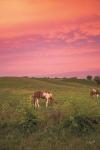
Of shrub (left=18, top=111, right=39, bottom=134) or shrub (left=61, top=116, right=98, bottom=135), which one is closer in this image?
shrub (left=61, top=116, right=98, bottom=135)

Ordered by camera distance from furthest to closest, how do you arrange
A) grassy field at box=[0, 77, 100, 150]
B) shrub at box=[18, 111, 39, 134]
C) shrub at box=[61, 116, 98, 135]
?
shrub at box=[18, 111, 39, 134], shrub at box=[61, 116, 98, 135], grassy field at box=[0, 77, 100, 150]

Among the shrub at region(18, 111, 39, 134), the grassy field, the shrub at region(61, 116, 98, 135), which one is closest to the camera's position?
the grassy field

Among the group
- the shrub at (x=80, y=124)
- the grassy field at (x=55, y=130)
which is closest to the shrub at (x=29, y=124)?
the grassy field at (x=55, y=130)

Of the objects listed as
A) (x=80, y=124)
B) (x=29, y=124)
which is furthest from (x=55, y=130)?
(x=29, y=124)

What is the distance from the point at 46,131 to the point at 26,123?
1.38 m

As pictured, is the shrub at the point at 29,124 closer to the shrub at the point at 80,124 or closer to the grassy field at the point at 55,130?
the grassy field at the point at 55,130

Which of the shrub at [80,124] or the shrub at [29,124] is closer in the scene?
the shrub at [80,124]

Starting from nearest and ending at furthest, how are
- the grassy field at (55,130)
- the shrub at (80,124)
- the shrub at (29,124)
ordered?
the grassy field at (55,130)
the shrub at (80,124)
the shrub at (29,124)

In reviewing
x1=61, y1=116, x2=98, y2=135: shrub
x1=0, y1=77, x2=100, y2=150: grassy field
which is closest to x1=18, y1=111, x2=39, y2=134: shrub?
x1=0, y1=77, x2=100, y2=150: grassy field

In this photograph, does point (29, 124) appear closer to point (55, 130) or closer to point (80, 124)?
point (55, 130)

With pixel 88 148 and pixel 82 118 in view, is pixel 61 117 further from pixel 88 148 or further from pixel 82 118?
pixel 88 148

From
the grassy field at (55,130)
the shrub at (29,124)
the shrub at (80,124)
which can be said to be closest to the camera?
the grassy field at (55,130)

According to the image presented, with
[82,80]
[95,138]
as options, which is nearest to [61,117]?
[95,138]

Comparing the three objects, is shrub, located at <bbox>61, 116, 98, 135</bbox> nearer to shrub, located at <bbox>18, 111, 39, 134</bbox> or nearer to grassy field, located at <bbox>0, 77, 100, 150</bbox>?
grassy field, located at <bbox>0, 77, 100, 150</bbox>
